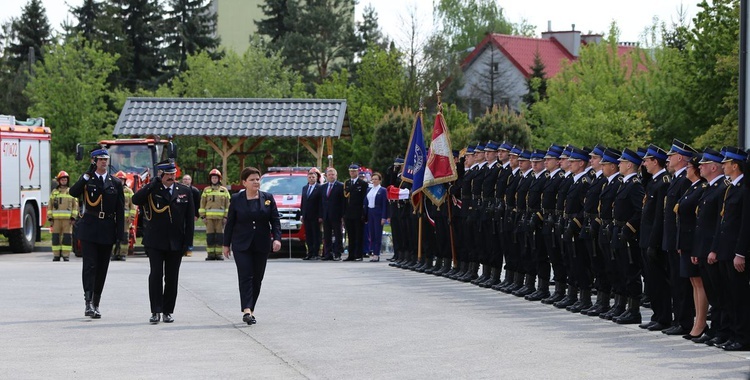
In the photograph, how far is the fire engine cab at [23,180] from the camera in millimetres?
29906

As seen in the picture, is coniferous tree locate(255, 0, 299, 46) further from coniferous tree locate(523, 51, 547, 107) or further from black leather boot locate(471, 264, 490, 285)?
black leather boot locate(471, 264, 490, 285)

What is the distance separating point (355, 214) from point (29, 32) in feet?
190

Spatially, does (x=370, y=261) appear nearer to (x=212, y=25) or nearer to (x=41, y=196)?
(x=41, y=196)

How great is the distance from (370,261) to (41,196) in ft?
33.0

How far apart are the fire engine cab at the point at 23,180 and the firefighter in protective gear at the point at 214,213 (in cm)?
503

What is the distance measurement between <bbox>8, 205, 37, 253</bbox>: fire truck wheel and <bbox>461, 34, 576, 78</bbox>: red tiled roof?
55.7 m

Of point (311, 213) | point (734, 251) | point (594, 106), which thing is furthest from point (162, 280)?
point (594, 106)

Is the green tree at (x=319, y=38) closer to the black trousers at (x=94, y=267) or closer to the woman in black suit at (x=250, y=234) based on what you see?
the black trousers at (x=94, y=267)

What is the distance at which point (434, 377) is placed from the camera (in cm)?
1041

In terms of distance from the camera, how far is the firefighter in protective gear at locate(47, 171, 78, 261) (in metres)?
26.5

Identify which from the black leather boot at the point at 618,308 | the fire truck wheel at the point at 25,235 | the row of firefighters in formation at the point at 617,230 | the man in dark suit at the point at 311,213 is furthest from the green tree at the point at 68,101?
the black leather boot at the point at 618,308

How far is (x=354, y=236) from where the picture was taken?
1059 inches

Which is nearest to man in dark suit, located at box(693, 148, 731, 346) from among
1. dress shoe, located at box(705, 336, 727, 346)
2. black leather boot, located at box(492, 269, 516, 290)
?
dress shoe, located at box(705, 336, 727, 346)

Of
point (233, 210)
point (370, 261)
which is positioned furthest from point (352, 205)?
point (233, 210)
